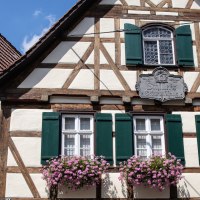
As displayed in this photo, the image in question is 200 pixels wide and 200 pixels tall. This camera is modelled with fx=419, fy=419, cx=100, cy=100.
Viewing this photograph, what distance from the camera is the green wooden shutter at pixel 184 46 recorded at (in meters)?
11.2

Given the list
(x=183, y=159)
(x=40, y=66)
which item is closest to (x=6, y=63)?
(x=40, y=66)

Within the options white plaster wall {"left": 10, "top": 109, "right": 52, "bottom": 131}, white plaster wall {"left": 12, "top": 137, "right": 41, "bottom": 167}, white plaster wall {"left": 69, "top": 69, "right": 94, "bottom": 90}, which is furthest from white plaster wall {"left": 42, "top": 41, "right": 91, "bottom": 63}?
white plaster wall {"left": 12, "top": 137, "right": 41, "bottom": 167}

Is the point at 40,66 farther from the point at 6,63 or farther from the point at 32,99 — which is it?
the point at 6,63

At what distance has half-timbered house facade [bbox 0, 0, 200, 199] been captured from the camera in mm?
9914

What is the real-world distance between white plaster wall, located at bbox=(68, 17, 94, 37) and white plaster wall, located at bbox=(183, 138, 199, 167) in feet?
12.5

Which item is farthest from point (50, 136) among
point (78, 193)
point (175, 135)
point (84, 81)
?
point (175, 135)

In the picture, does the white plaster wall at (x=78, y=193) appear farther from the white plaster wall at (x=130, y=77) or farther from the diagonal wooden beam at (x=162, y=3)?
the diagonal wooden beam at (x=162, y=3)

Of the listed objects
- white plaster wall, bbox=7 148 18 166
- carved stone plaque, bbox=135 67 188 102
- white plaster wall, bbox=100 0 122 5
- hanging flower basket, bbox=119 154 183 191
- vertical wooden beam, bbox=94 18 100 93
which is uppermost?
white plaster wall, bbox=100 0 122 5

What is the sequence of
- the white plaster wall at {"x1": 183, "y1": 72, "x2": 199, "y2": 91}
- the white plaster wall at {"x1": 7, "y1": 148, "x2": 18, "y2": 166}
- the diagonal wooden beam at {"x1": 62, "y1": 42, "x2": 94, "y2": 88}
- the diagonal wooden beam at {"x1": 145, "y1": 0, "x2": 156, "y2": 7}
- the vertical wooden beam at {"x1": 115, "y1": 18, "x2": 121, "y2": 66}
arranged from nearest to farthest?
the white plaster wall at {"x1": 7, "y1": 148, "x2": 18, "y2": 166} < the diagonal wooden beam at {"x1": 62, "y1": 42, "x2": 94, "y2": 88} < the white plaster wall at {"x1": 183, "y1": 72, "x2": 199, "y2": 91} < the vertical wooden beam at {"x1": 115, "y1": 18, "x2": 121, "y2": 66} < the diagonal wooden beam at {"x1": 145, "y1": 0, "x2": 156, "y2": 7}

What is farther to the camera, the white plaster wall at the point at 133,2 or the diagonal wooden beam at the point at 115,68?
the white plaster wall at the point at 133,2

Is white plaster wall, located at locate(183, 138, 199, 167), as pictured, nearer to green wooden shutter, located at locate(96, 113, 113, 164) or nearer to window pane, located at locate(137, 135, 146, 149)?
window pane, located at locate(137, 135, 146, 149)

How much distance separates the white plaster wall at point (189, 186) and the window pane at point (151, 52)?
126 inches

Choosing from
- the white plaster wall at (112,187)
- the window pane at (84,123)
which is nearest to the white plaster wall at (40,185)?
the white plaster wall at (112,187)

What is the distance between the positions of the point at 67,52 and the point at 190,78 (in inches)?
130
